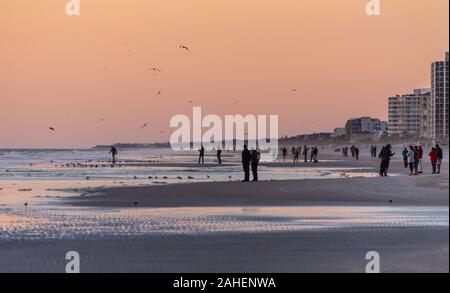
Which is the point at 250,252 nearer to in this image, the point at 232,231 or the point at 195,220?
the point at 232,231

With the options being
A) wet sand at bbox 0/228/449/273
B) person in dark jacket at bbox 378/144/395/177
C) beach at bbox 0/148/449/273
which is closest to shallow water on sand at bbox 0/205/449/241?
beach at bbox 0/148/449/273

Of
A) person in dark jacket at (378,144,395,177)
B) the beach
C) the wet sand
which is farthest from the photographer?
person in dark jacket at (378,144,395,177)

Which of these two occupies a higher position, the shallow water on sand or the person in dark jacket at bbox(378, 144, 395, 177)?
the person in dark jacket at bbox(378, 144, 395, 177)

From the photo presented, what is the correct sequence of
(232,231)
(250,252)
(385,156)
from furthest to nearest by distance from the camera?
(385,156)
(232,231)
(250,252)

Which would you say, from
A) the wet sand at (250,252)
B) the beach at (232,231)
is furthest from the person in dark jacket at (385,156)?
the wet sand at (250,252)

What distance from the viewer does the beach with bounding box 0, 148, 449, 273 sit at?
11180 millimetres

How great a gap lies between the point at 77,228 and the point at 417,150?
2437cm

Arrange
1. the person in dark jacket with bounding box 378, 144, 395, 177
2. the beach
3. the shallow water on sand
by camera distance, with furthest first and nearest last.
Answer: the person in dark jacket with bounding box 378, 144, 395, 177 → the shallow water on sand → the beach

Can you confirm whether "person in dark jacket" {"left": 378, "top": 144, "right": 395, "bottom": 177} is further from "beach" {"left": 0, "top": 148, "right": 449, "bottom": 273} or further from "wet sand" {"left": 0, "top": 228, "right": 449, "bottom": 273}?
"wet sand" {"left": 0, "top": 228, "right": 449, "bottom": 273}

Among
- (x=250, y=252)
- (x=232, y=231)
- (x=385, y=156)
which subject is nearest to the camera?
(x=250, y=252)

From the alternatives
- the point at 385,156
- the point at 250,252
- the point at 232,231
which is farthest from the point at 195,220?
the point at 385,156

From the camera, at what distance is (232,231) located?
15.0 metres
